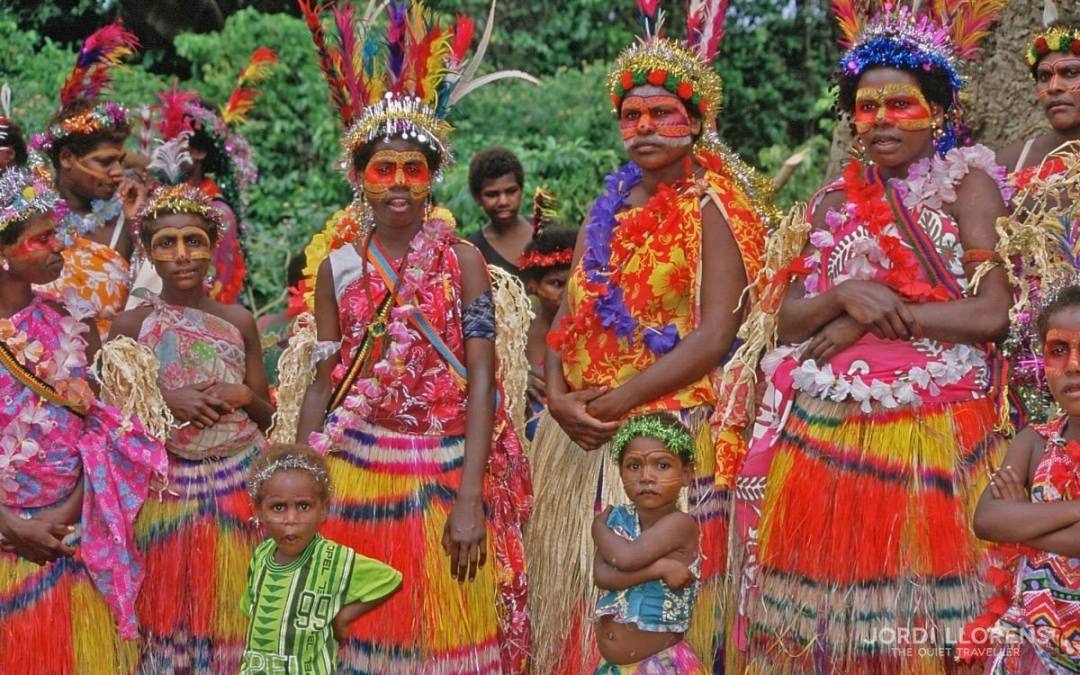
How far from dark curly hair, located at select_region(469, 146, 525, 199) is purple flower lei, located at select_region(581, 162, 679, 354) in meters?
2.28

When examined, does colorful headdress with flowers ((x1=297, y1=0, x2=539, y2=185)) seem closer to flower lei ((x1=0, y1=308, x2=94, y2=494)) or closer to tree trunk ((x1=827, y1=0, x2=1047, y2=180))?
flower lei ((x1=0, y1=308, x2=94, y2=494))

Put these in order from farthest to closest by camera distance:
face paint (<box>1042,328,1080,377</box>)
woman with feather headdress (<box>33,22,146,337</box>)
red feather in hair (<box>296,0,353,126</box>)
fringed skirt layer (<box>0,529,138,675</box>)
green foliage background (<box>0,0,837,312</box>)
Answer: green foliage background (<box>0,0,837,312</box>), woman with feather headdress (<box>33,22,146,337</box>), red feather in hair (<box>296,0,353,126</box>), fringed skirt layer (<box>0,529,138,675</box>), face paint (<box>1042,328,1080,377</box>)

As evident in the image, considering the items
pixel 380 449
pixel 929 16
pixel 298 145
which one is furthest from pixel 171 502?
pixel 298 145

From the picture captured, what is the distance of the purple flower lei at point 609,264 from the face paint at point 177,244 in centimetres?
143

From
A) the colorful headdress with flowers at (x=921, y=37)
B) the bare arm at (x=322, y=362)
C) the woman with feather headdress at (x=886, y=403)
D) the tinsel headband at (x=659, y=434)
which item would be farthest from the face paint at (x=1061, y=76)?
the bare arm at (x=322, y=362)

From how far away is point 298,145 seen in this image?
37.9ft

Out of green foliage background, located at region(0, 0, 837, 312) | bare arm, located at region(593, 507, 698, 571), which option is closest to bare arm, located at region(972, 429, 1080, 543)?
bare arm, located at region(593, 507, 698, 571)

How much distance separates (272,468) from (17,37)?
312 inches

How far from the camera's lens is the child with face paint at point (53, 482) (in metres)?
5.23

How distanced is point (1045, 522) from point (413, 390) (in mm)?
2181

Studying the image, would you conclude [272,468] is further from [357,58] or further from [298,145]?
[298,145]

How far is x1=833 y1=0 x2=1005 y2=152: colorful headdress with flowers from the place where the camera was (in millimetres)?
4742

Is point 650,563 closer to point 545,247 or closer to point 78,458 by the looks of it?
point 78,458

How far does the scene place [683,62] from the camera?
5.31m
